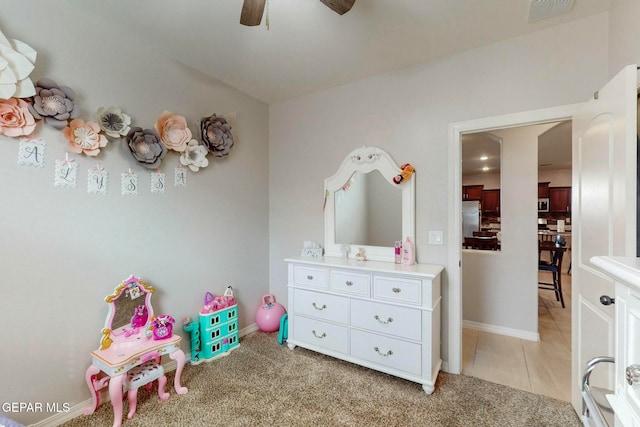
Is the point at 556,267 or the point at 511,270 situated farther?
the point at 556,267

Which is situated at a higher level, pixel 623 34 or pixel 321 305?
pixel 623 34

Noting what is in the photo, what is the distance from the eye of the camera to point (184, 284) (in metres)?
2.47

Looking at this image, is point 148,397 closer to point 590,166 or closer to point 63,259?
point 63,259

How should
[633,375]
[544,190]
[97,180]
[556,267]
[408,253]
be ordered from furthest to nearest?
[544,190] < [556,267] < [408,253] < [97,180] < [633,375]

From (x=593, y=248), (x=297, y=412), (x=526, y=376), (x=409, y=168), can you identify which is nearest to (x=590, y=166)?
(x=593, y=248)

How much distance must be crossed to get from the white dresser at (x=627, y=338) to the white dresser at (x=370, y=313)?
4.20 feet

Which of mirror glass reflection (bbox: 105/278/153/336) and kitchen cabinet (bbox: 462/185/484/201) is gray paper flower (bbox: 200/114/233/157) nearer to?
mirror glass reflection (bbox: 105/278/153/336)

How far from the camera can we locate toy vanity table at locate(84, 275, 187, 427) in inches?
68.2

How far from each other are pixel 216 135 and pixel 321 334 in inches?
81.0

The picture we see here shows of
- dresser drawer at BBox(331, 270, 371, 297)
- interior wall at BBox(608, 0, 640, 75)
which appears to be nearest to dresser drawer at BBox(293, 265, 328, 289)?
dresser drawer at BBox(331, 270, 371, 297)

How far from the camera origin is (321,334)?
2494 millimetres

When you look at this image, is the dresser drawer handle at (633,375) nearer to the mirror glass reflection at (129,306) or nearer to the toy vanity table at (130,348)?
the toy vanity table at (130,348)

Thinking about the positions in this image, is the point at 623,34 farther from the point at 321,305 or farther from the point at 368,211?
the point at 321,305

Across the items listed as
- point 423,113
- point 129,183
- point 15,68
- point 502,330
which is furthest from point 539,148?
point 15,68
